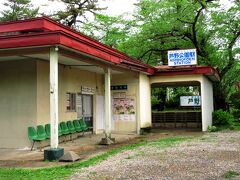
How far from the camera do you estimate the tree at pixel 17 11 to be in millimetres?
33125

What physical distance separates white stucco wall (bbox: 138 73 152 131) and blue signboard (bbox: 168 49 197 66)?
5.36 ft

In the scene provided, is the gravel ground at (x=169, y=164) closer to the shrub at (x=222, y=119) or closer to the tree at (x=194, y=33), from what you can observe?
the shrub at (x=222, y=119)

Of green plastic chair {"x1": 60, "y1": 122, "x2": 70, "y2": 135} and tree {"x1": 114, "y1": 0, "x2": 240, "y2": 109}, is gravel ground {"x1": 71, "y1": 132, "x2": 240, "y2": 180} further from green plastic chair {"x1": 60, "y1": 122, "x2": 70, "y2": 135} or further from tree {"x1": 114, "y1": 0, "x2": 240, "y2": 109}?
tree {"x1": 114, "y1": 0, "x2": 240, "y2": 109}

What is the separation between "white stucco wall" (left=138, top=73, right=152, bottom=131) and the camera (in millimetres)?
17406

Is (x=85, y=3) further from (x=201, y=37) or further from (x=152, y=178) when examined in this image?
(x=152, y=178)

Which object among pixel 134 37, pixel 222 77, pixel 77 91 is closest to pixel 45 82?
pixel 77 91

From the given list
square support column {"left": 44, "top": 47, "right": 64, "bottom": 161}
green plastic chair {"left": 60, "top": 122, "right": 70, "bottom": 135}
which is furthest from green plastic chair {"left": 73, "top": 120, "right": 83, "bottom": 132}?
square support column {"left": 44, "top": 47, "right": 64, "bottom": 161}

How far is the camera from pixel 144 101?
59.2 ft

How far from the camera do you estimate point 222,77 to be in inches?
917

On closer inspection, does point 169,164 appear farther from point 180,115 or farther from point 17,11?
point 17,11

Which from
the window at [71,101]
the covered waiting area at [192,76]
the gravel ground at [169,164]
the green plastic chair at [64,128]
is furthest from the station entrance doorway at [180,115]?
the gravel ground at [169,164]

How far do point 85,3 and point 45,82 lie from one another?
22692mm

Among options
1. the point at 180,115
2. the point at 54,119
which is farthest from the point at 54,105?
the point at 180,115

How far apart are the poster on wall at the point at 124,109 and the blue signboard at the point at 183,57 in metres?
3.12
